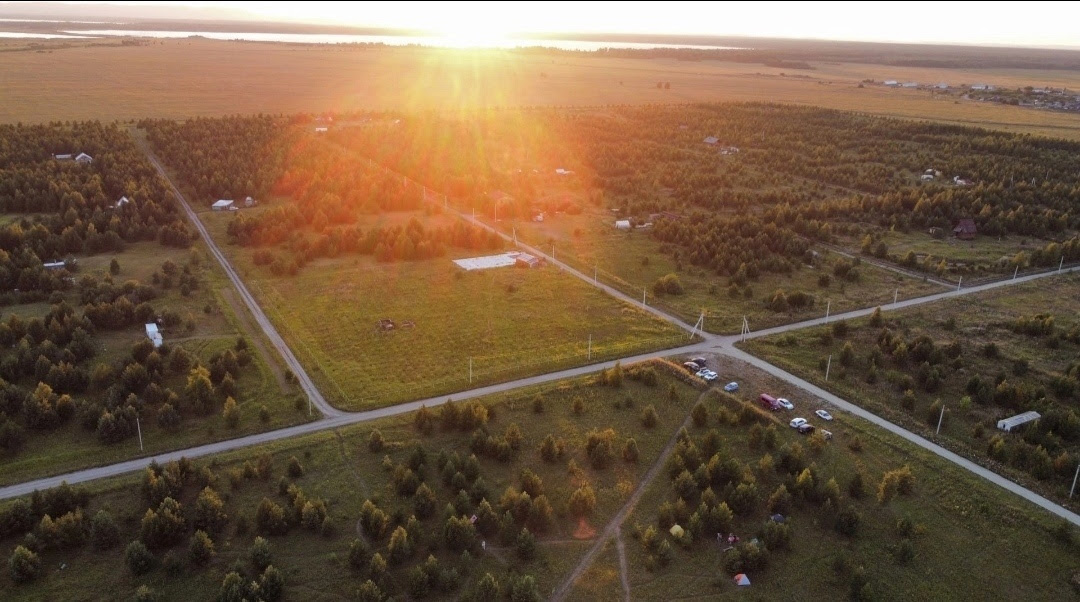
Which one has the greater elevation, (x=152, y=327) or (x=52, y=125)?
(x=52, y=125)

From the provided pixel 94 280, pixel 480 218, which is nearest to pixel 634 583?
pixel 94 280

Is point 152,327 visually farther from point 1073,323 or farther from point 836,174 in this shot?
point 836,174

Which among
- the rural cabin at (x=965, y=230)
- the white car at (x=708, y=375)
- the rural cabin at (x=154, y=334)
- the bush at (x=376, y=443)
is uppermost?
the rural cabin at (x=965, y=230)

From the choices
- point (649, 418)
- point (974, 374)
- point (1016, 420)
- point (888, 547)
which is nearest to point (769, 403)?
point (649, 418)

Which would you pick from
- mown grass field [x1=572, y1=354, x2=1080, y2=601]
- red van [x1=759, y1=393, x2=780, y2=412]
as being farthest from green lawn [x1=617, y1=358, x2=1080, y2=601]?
red van [x1=759, y1=393, x2=780, y2=412]

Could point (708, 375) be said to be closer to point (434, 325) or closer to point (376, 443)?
point (434, 325)

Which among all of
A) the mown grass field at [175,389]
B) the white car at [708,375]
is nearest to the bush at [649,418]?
the white car at [708,375]

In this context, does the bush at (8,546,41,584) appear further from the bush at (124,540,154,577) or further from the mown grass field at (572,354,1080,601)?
the mown grass field at (572,354,1080,601)

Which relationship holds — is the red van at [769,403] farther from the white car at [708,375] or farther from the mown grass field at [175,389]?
the mown grass field at [175,389]
